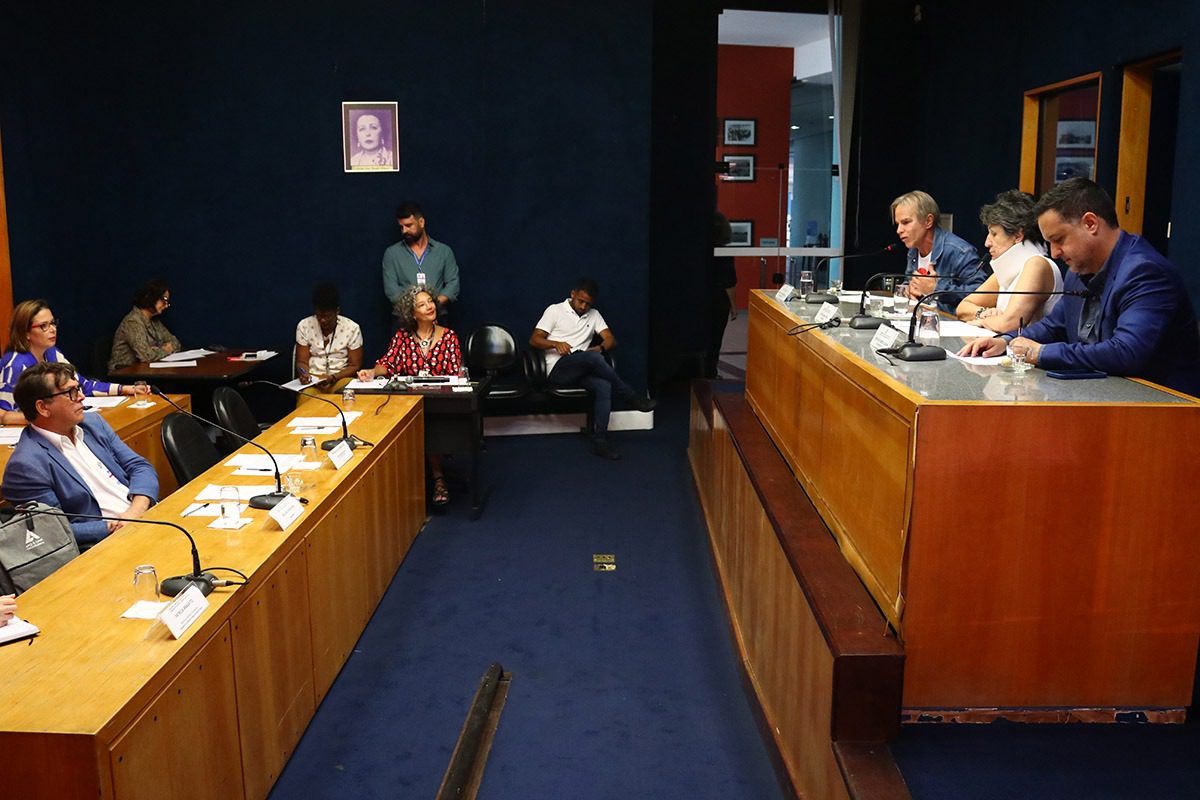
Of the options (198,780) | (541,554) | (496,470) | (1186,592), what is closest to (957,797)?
(1186,592)

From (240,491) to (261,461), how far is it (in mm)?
498

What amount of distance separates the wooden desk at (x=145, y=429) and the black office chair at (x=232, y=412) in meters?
0.31

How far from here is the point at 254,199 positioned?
7.46 m

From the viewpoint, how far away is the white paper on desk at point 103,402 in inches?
214

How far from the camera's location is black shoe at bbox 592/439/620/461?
7.10 m

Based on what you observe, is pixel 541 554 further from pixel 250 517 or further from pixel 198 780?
pixel 198 780

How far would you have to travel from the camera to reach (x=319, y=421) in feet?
16.7

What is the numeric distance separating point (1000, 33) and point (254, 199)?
17.1ft

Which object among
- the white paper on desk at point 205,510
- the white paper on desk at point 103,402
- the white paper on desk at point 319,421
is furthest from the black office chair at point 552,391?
the white paper on desk at point 205,510

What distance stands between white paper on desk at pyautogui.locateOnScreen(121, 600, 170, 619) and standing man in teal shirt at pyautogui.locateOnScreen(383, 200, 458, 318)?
458 centimetres

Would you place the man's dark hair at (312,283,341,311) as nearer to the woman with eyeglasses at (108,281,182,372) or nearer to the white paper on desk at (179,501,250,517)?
the woman with eyeglasses at (108,281,182,372)

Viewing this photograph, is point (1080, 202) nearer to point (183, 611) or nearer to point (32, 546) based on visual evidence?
point (183, 611)

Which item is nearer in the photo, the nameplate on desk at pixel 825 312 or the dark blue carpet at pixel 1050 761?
the dark blue carpet at pixel 1050 761

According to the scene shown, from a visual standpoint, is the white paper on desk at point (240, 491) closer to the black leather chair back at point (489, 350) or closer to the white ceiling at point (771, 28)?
the black leather chair back at point (489, 350)
